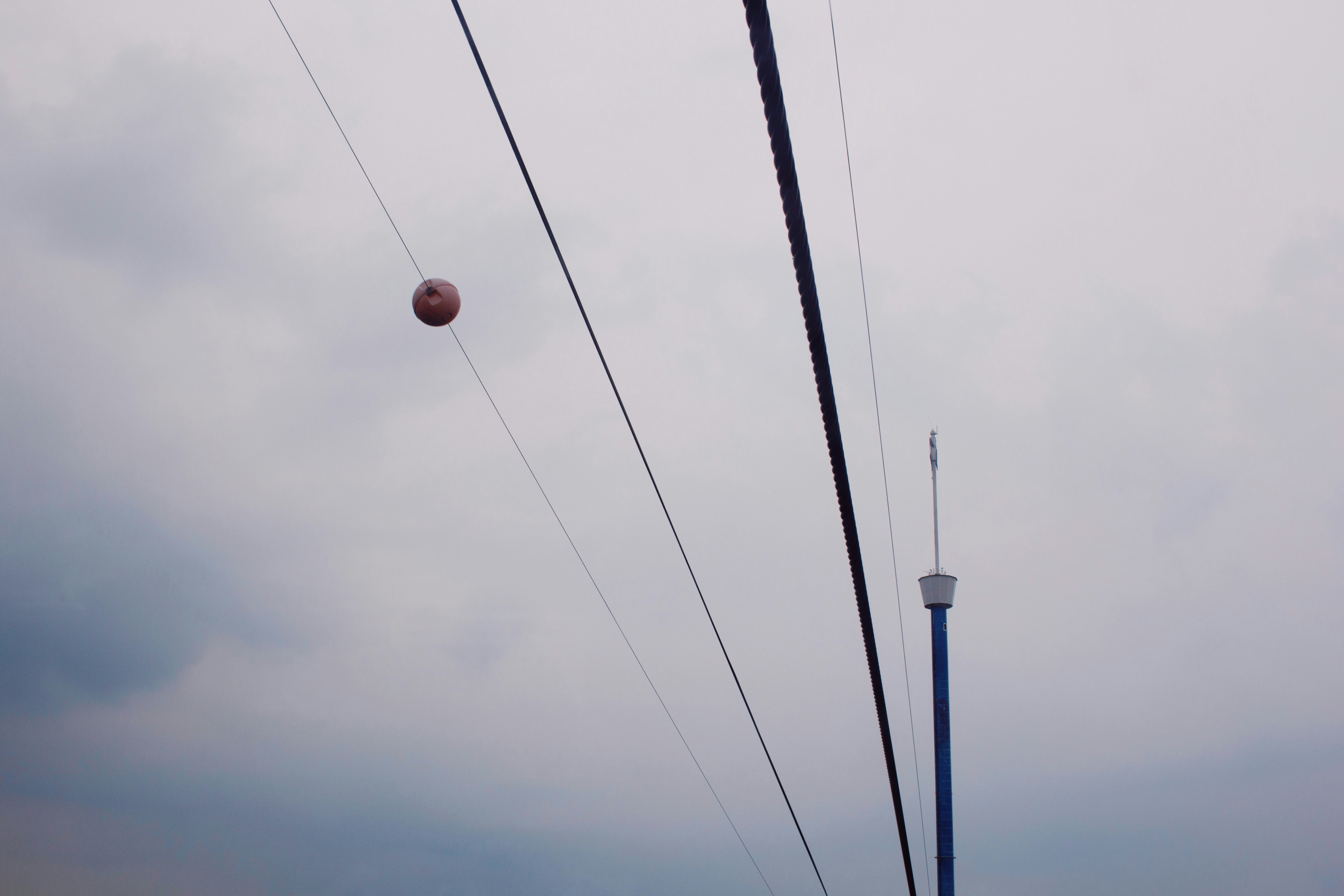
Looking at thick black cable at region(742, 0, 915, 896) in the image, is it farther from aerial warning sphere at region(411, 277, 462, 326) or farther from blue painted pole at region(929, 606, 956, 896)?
blue painted pole at region(929, 606, 956, 896)

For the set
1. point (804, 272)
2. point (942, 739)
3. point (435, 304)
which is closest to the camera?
point (804, 272)

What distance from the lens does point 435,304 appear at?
10.6 m

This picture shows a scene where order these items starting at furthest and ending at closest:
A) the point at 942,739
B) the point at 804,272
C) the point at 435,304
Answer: the point at 942,739 → the point at 435,304 → the point at 804,272

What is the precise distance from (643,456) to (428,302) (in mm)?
3726

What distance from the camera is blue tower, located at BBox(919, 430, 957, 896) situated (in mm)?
19859

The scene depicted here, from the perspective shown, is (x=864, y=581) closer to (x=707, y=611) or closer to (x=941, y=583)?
(x=707, y=611)

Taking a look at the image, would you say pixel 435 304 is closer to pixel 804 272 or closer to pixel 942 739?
pixel 804 272

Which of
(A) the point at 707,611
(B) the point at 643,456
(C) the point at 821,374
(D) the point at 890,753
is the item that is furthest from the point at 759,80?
(D) the point at 890,753

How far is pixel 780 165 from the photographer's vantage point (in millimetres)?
4809

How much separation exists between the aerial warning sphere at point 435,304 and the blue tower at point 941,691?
1472 centimetres

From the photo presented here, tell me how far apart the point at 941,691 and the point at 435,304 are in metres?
15.7

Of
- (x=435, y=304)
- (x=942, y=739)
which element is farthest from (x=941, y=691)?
A: (x=435, y=304)

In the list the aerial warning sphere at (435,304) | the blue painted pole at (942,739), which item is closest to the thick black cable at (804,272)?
the aerial warning sphere at (435,304)

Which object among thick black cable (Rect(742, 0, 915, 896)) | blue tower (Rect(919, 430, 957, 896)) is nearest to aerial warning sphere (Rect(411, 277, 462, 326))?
thick black cable (Rect(742, 0, 915, 896))
